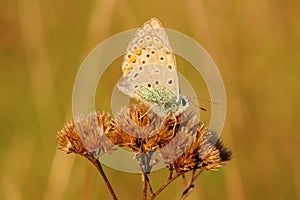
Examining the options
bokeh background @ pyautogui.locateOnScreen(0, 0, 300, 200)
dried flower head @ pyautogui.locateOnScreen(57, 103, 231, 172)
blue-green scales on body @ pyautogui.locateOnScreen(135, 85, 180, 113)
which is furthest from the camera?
bokeh background @ pyautogui.locateOnScreen(0, 0, 300, 200)

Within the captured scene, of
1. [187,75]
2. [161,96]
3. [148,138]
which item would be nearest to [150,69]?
[161,96]

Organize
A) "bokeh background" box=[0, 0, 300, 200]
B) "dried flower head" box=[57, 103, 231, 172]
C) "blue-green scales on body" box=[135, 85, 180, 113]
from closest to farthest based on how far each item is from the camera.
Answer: "dried flower head" box=[57, 103, 231, 172] → "blue-green scales on body" box=[135, 85, 180, 113] → "bokeh background" box=[0, 0, 300, 200]

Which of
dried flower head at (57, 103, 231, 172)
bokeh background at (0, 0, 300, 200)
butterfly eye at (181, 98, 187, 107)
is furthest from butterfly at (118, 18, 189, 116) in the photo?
bokeh background at (0, 0, 300, 200)

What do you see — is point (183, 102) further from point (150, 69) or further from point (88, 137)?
point (88, 137)

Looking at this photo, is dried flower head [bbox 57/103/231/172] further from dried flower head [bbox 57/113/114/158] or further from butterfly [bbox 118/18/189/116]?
butterfly [bbox 118/18/189/116]

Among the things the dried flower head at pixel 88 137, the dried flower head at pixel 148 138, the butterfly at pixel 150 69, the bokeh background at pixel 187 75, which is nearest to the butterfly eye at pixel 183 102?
the butterfly at pixel 150 69

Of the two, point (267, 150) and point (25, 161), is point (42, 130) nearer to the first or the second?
point (25, 161)
